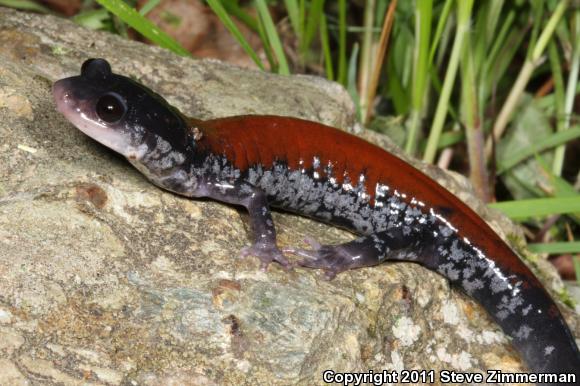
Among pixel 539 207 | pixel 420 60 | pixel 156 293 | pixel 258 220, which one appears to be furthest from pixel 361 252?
pixel 420 60

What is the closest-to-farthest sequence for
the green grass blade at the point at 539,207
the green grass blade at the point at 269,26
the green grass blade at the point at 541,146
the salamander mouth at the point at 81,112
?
the salamander mouth at the point at 81,112 → the green grass blade at the point at 539,207 → the green grass blade at the point at 269,26 → the green grass blade at the point at 541,146

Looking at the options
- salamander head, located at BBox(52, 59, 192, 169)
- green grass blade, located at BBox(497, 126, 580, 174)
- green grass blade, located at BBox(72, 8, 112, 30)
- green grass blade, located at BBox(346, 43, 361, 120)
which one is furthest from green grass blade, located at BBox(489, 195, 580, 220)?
green grass blade, located at BBox(72, 8, 112, 30)

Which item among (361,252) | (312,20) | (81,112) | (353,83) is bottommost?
(81,112)

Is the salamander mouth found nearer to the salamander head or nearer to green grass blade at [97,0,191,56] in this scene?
the salamander head

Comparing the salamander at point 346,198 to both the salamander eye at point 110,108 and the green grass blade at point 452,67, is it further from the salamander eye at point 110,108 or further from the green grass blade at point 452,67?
the green grass blade at point 452,67

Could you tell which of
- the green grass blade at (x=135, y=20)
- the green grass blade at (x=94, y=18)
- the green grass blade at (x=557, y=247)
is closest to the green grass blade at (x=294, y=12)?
the green grass blade at (x=135, y=20)

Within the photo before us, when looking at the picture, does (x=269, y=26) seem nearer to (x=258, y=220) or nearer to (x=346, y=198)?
(x=346, y=198)

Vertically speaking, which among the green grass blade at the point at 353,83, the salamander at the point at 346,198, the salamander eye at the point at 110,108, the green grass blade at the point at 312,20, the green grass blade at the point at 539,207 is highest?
the green grass blade at the point at 312,20
